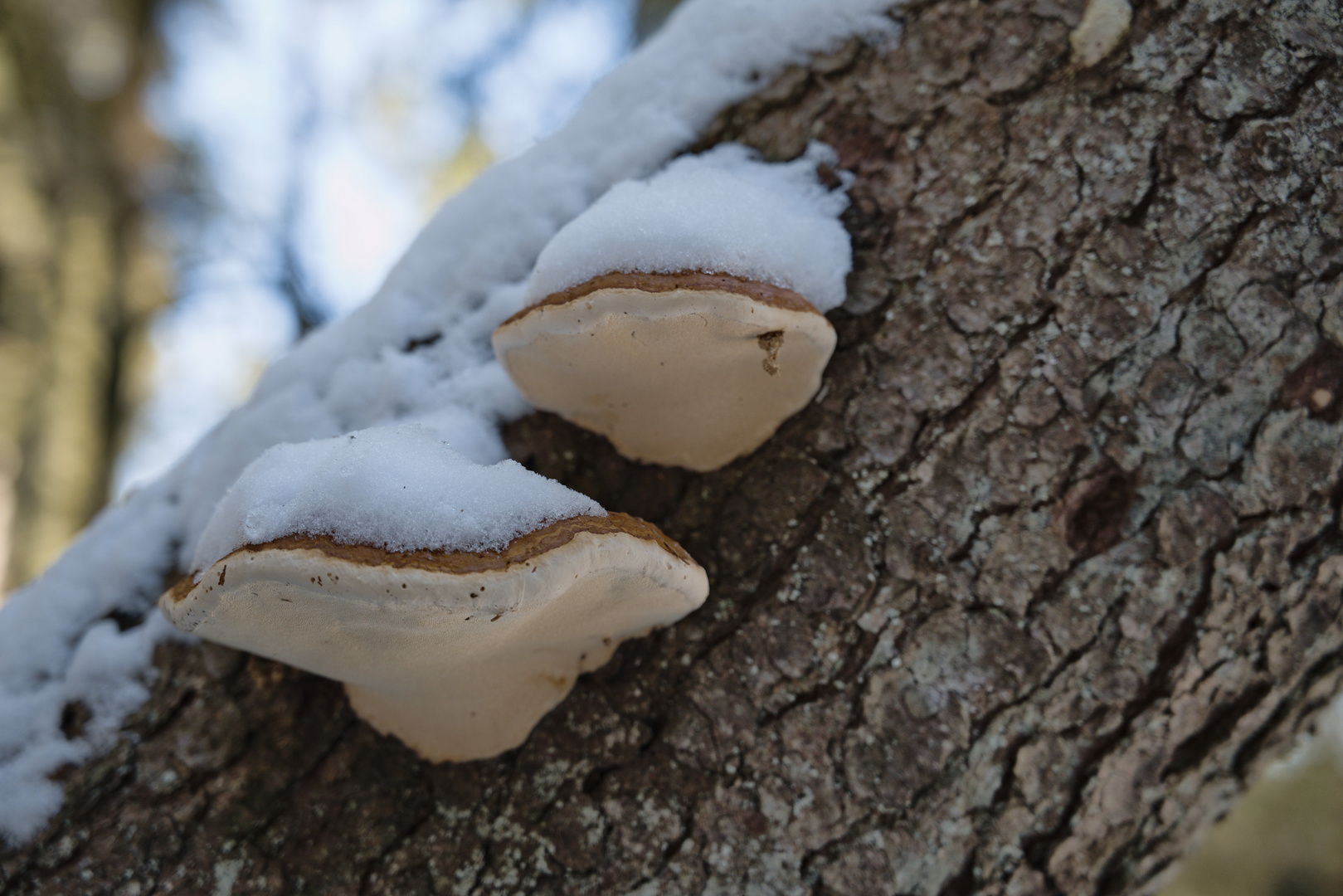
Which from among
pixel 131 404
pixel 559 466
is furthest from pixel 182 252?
pixel 559 466

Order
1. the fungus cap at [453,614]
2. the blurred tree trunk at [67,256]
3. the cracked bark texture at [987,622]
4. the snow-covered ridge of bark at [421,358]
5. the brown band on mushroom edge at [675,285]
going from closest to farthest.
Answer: the fungus cap at [453,614] < the brown band on mushroom edge at [675,285] < the cracked bark texture at [987,622] < the snow-covered ridge of bark at [421,358] < the blurred tree trunk at [67,256]

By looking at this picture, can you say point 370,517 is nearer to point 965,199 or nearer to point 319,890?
point 319,890

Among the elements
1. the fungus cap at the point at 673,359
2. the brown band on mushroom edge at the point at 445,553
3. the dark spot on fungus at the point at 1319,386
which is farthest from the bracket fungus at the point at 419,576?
the dark spot on fungus at the point at 1319,386

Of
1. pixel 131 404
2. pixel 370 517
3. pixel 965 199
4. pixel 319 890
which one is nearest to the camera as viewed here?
pixel 370 517

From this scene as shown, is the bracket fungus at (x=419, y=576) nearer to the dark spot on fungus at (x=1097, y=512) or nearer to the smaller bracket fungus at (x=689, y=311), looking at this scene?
the smaller bracket fungus at (x=689, y=311)

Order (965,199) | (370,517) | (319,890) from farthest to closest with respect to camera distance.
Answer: (965,199)
(319,890)
(370,517)

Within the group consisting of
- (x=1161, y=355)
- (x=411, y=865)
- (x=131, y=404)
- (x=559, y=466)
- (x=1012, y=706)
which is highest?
(x=559, y=466)

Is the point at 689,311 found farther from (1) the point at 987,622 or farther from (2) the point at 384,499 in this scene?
(1) the point at 987,622
